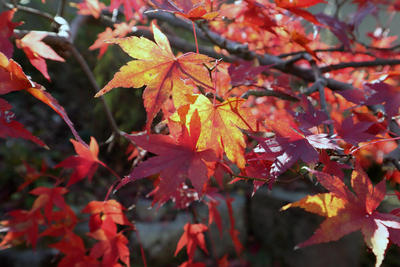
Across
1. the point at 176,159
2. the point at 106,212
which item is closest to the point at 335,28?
the point at 176,159

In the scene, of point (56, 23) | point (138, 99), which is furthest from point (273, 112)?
point (138, 99)

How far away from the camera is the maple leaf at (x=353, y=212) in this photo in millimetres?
406

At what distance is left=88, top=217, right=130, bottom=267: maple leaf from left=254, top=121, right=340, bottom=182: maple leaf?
44cm

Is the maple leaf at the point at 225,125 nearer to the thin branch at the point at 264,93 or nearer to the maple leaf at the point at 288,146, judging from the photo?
the maple leaf at the point at 288,146

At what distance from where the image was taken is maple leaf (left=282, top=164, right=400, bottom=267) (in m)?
0.41

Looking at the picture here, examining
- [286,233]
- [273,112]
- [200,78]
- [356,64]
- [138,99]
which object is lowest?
[286,233]

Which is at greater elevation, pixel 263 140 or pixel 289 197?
pixel 263 140

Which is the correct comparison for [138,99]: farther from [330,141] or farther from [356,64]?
[330,141]

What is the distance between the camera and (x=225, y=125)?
479 millimetres

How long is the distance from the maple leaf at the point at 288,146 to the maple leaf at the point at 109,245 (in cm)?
44

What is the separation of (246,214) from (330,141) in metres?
2.51

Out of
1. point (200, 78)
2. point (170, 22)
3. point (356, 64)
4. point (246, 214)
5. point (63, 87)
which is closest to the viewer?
point (200, 78)

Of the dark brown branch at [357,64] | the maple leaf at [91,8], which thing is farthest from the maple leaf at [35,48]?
the dark brown branch at [357,64]

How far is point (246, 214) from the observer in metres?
2.87
